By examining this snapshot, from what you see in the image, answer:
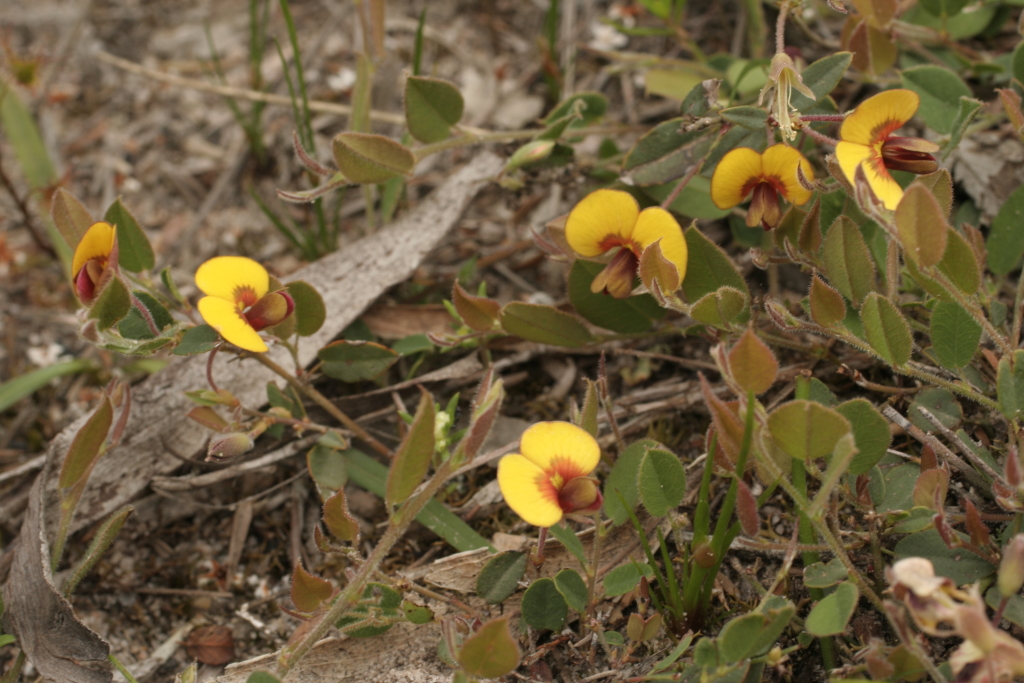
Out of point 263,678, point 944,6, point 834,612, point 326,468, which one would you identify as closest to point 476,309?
point 326,468

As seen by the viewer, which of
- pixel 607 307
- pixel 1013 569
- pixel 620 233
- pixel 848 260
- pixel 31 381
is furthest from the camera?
pixel 31 381

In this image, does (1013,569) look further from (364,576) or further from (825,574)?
(364,576)

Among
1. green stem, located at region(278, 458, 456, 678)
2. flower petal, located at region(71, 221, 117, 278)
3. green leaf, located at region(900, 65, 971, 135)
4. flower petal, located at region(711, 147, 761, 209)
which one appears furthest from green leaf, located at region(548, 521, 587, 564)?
green leaf, located at region(900, 65, 971, 135)

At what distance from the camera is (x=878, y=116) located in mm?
1790

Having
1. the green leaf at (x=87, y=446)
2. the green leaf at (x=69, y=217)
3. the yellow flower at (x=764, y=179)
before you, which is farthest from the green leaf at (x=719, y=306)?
the green leaf at (x=69, y=217)

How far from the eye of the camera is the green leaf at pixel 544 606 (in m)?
1.79

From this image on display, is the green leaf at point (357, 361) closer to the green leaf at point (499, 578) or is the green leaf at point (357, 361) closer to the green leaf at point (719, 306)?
the green leaf at point (499, 578)

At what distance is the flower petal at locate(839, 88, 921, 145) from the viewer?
175 cm

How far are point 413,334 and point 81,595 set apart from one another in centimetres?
132

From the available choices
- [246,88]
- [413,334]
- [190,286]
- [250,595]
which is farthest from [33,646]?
[246,88]

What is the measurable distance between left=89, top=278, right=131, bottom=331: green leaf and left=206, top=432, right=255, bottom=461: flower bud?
39 cm

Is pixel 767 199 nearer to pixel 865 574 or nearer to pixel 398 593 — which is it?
pixel 865 574

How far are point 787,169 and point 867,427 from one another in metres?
0.72

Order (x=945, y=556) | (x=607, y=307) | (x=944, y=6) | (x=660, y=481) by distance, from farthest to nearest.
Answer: (x=944, y=6) → (x=607, y=307) → (x=660, y=481) → (x=945, y=556)
